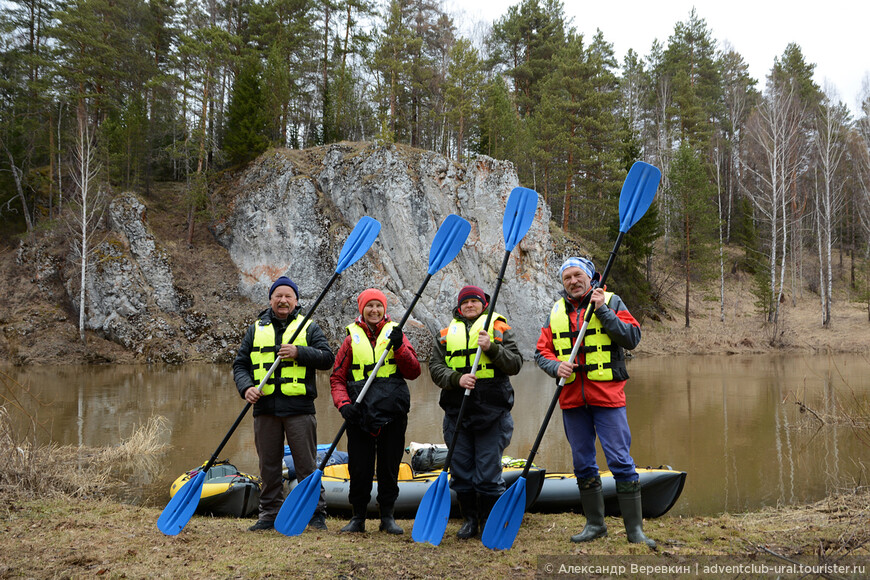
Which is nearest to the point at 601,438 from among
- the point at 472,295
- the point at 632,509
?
the point at 632,509

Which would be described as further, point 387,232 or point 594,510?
point 387,232

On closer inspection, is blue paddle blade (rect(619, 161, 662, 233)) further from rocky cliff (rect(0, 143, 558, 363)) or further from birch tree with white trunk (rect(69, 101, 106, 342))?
birch tree with white trunk (rect(69, 101, 106, 342))

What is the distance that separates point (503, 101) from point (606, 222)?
253 inches

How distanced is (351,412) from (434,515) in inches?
29.6

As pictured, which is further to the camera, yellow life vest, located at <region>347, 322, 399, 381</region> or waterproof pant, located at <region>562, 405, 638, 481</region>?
yellow life vest, located at <region>347, 322, 399, 381</region>

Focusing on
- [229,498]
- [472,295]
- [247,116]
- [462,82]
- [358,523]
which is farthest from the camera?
[462,82]

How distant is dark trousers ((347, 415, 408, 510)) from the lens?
10.5ft

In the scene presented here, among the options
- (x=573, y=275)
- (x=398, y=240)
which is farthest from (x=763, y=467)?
(x=398, y=240)

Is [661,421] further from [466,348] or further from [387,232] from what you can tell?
[387,232]

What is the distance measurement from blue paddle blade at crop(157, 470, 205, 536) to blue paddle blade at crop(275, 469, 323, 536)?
53cm

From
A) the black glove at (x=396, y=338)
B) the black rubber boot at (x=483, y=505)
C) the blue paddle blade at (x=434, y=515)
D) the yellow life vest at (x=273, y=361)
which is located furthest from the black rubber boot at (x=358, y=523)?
the black glove at (x=396, y=338)

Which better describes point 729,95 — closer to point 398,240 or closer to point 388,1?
point 388,1

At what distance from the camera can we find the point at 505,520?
2.83m

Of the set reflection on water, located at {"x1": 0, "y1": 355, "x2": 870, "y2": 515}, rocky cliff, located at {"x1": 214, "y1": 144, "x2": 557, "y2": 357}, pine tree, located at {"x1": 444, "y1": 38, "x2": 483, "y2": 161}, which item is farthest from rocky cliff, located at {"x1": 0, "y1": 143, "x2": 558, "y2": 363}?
reflection on water, located at {"x1": 0, "y1": 355, "x2": 870, "y2": 515}
